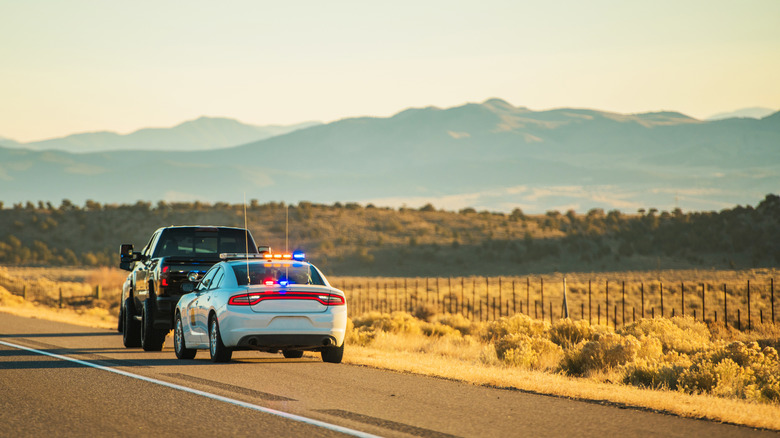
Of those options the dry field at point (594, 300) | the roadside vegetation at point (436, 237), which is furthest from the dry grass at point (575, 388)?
the roadside vegetation at point (436, 237)

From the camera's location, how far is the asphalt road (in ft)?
31.4

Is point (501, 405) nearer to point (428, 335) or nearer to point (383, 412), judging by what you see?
point (383, 412)

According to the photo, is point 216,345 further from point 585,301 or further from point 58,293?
point 58,293

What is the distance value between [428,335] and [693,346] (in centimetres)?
817

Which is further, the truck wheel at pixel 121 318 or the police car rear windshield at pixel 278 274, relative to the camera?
the truck wheel at pixel 121 318

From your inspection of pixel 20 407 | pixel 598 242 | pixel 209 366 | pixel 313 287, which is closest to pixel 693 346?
pixel 313 287

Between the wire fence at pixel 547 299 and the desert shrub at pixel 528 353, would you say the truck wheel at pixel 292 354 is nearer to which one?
the desert shrub at pixel 528 353

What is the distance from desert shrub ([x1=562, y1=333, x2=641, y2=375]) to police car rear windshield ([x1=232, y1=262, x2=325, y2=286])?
13.5 feet

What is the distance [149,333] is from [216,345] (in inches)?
125

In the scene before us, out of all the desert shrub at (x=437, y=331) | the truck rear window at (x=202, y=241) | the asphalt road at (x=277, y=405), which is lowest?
the desert shrub at (x=437, y=331)

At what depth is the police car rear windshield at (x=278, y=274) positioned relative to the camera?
15289 mm

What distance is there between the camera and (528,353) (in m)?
16.7

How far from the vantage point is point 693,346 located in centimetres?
1927

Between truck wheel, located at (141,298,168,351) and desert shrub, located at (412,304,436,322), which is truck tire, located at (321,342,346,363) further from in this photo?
desert shrub, located at (412,304,436,322)
